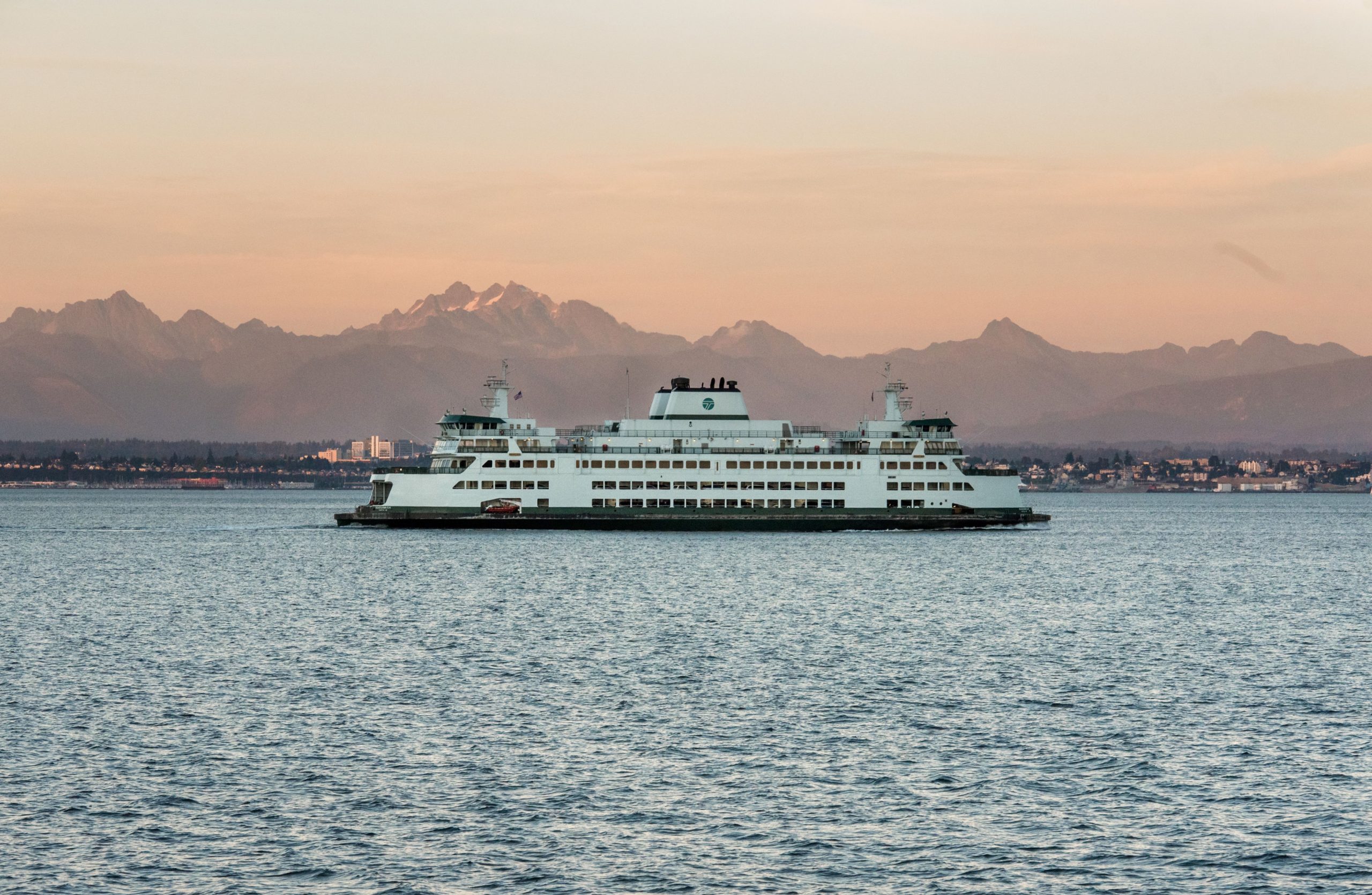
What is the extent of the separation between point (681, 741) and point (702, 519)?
269 ft

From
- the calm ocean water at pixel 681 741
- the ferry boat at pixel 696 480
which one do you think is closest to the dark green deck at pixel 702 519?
the ferry boat at pixel 696 480

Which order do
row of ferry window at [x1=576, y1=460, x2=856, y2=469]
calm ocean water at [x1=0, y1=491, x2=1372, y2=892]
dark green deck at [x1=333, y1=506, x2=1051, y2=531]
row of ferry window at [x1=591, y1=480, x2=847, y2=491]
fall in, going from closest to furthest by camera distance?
calm ocean water at [x1=0, y1=491, x2=1372, y2=892]
dark green deck at [x1=333, y1=506, x2=1051, y2=531]
row of ferry window at [x1=576, y1=460, x2=856, y2=469]
row of ferry window at [x1=591, y1=480, x2=847, y2=491]

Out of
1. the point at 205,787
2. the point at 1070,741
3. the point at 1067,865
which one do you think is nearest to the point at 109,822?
the point at 205,787

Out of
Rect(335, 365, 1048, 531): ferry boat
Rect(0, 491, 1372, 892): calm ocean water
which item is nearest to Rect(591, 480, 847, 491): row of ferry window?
Rect(335, 365, 1048, 531): ferry boat

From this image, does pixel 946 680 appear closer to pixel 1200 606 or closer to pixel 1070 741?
pixel 1070 741

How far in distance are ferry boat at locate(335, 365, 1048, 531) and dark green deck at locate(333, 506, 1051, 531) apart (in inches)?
4.7

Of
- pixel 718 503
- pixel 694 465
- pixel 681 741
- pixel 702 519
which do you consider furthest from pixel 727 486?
pixel 681 741

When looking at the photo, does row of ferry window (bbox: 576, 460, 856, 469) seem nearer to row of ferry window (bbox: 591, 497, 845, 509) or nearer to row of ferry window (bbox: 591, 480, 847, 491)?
row of ferry window (bbox: 591, 480, 847, 491)

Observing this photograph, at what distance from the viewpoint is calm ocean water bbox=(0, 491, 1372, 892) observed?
23562 millimetres

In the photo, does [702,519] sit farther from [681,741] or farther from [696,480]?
[681,741]

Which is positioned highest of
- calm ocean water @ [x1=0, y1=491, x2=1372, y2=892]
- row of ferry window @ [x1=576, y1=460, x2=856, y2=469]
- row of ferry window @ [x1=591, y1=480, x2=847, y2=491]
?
row of ferry window @ [x1=576, y1=460, x2=856, y2=469]

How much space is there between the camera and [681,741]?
109 ft

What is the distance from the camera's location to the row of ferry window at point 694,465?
384 ft

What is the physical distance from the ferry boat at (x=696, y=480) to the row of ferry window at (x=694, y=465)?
9cm
